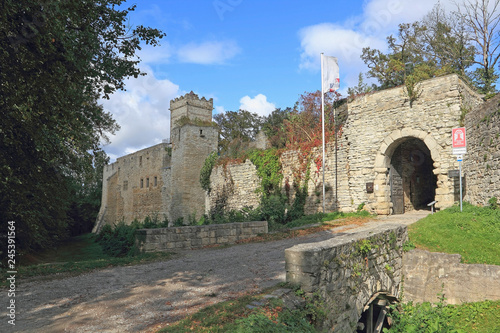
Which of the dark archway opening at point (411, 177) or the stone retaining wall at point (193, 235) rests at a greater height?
the dark archway opening at point (411, 177)

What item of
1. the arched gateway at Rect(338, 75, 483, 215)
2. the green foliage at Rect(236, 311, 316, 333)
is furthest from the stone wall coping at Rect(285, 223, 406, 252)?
the arched gateway at Rect(338, 75, 483, 215)

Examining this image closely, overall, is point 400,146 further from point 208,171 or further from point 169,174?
point 169,174

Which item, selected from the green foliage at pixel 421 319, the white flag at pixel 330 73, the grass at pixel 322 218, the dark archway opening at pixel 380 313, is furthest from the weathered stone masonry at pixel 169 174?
the green foliage at pixel 421 319

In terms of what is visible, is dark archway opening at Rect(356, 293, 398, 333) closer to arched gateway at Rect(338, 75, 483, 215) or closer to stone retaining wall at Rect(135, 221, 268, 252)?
stone retaining wall at Rect(135, 221, 268, 252)

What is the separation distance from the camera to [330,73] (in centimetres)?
1641

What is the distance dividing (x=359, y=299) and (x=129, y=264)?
210 inches

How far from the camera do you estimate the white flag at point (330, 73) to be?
16.4 metres

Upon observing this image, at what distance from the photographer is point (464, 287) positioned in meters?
8.14

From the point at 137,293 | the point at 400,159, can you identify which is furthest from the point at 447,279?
the point at 400,159

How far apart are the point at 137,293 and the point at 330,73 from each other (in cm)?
1401

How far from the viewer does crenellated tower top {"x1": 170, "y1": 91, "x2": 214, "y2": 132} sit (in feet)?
117

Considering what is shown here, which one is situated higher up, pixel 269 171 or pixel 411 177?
pixel 269 171

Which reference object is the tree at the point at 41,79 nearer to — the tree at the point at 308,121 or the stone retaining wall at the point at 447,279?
the stone retaining wall at the point at 447,279

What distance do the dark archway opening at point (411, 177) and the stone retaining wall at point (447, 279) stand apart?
22.8 feet
